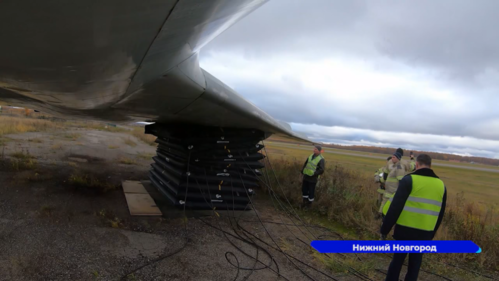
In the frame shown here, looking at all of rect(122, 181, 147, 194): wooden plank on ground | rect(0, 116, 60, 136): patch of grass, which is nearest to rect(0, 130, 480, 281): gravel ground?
rect(122, 181, 147, 194): wooden plank on ground

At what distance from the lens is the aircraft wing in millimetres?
1357

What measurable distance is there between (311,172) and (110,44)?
249 inches

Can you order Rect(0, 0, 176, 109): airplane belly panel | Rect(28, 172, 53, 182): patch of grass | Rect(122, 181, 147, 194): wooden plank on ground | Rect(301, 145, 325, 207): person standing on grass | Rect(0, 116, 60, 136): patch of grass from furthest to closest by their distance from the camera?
Rect(0, 116, 60, 136): patch of grass → Rect(301, 145, 325, 207): person standing on grass → Rect(122, 181, 147, 194): wooden plank on ground → Rect(28, 172, 53, 182): patch of grass → Rect(0, 0, 176, 109): airplane belly panel

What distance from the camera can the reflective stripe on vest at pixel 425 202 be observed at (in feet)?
10.7

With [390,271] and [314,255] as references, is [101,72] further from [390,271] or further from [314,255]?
[314,255]

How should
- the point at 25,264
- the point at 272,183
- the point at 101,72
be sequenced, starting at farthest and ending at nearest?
the point at 272,183, the point at 25,264, the point at 101,72

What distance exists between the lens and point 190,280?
348 centimetres

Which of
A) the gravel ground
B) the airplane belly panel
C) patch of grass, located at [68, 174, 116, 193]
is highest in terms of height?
the airplane belly panel

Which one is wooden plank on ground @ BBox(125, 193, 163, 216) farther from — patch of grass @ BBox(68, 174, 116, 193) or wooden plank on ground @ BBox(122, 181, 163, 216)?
patch of grass @ BBox(68, 174, 116, 193)

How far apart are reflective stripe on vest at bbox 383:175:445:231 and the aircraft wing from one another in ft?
8.70

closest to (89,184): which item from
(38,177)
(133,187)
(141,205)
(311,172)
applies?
(133,187)

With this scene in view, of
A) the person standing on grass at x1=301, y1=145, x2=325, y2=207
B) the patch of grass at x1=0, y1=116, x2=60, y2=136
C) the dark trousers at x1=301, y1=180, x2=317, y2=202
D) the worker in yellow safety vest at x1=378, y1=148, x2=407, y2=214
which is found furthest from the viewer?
the patch of grass at x1=0, y1=116, x2=60, y2=136

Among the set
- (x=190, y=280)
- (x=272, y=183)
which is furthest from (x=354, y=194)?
(x=190, y=280)

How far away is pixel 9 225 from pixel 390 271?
17.2 ft
